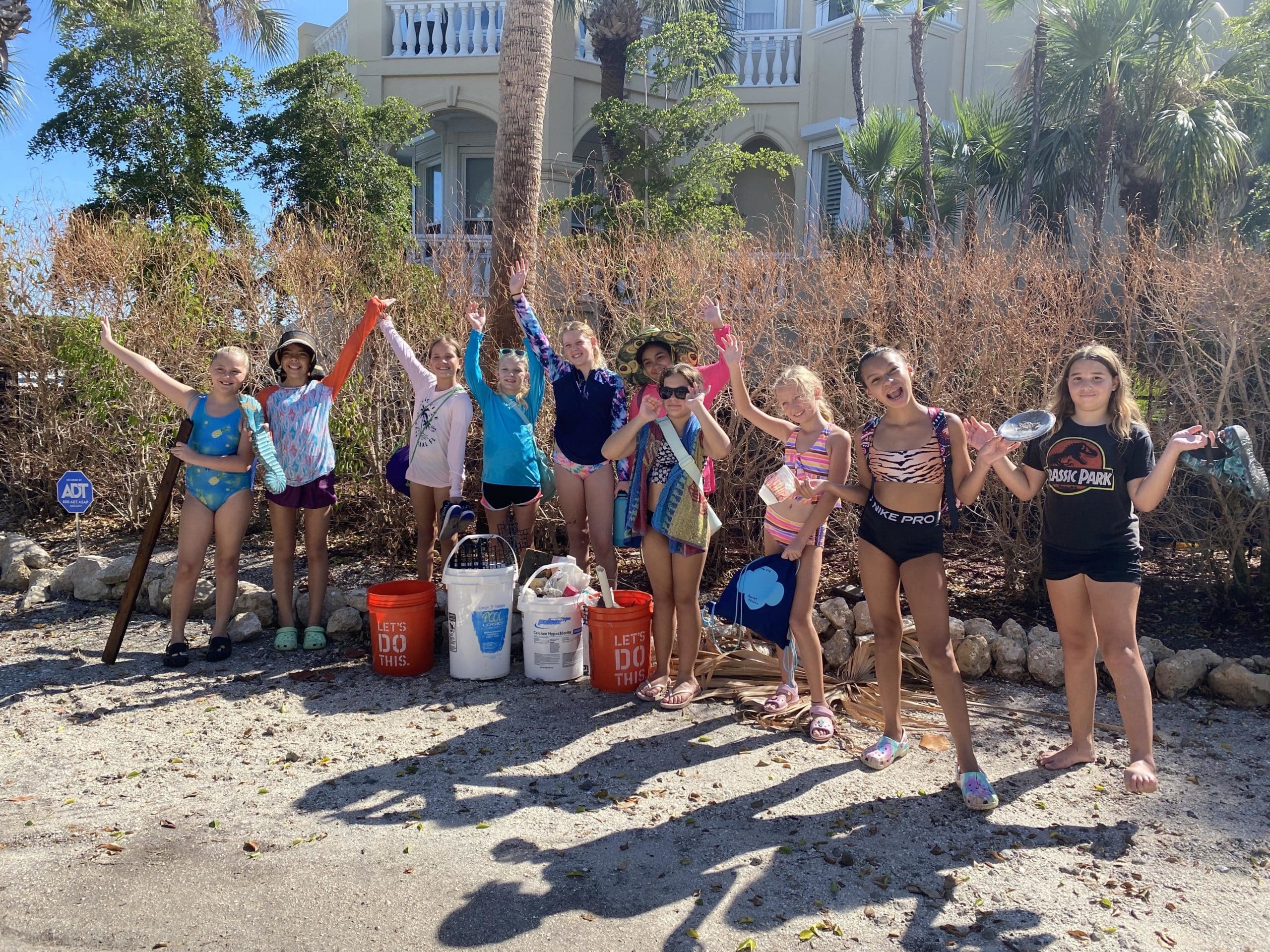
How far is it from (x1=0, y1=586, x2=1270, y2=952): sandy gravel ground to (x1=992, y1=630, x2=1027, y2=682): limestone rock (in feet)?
0.40

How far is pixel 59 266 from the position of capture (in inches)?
334

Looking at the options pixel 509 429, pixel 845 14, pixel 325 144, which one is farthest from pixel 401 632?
pixel 845 14

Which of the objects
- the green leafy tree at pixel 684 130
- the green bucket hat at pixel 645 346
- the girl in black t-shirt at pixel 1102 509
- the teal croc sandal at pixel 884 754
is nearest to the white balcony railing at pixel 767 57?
the green leafy tree at pixel 684 130

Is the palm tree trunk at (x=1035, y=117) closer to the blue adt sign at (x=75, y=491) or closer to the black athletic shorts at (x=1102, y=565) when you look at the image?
the black athletic shorts at (x=1102, y=565)

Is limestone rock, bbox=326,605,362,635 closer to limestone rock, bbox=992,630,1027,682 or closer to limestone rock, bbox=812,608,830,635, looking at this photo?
limestone rock, bbox=812,608,830,635

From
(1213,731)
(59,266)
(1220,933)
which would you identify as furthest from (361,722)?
(59,266)

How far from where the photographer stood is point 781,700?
4.70 meters

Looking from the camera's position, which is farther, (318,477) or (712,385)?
(318,477)

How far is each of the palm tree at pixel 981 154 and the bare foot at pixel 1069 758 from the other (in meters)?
11.5

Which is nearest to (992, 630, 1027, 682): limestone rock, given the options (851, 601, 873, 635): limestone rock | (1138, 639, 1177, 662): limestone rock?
(1138, 639, 1177, 662): limestone rock

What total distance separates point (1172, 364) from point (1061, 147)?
8.99m

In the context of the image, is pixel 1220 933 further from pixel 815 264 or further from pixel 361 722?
pixel 815 264

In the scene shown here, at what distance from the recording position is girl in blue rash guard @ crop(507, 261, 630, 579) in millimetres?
5199

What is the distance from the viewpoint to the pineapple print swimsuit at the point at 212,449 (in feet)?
17.5
